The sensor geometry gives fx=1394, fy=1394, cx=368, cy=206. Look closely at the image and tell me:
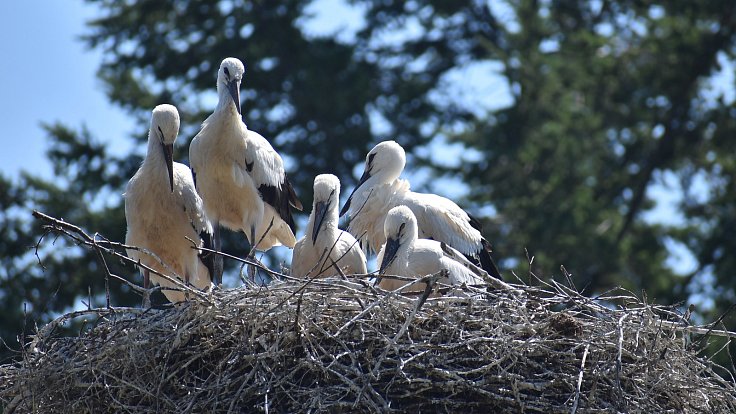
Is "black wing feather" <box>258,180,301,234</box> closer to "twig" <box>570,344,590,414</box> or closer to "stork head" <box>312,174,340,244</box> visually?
"stork head" <box>312,174,340,244</box>

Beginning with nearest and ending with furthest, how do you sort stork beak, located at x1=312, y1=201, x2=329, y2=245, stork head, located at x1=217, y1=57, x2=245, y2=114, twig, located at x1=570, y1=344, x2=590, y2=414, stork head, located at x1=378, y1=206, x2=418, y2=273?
twig, located at x1=570, y1=344, x2=590, y2=414, stork head, located at x1=378, y1=206, x2=418, y2=273, stork beak, located at x1=312, y1=201, x2=329, y2=245, stork head, located at x1=217, y1=57, x2=245, y2=114

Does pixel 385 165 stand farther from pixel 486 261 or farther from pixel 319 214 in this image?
pixel 319 214

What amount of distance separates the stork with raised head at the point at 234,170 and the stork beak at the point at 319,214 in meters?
0.83

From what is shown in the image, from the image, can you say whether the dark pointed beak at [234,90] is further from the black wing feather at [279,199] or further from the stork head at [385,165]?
the stork head at [385,165]

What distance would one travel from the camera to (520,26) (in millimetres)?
19531

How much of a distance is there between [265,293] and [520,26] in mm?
13833

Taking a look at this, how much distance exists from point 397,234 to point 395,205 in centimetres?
135

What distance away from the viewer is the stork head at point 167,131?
8.14 metres

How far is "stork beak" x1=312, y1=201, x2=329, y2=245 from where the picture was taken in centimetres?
771

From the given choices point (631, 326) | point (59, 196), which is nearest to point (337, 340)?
point (631, 326)

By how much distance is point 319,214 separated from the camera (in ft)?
25.4

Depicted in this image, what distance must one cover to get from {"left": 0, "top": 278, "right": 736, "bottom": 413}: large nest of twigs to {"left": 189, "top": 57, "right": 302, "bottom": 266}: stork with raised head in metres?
2.16

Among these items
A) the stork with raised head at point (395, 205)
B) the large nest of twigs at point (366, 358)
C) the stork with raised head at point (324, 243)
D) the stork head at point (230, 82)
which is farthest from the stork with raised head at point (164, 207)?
the large nest of twigs at point (366, 358)

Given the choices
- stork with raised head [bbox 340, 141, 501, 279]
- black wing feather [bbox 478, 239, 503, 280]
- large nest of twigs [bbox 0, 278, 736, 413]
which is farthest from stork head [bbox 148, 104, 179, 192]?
black wing feather [bbox 478, 239, 503, 280]
